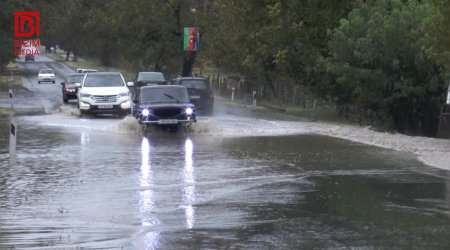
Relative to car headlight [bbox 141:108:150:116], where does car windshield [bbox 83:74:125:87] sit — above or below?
above

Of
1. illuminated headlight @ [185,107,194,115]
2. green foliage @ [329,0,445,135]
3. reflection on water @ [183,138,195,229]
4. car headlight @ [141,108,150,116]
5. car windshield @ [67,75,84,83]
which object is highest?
green foliage @ [329,0,445,135]

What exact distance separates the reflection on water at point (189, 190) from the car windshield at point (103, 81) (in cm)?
1494

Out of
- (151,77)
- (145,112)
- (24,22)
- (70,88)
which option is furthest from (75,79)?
(145,112)

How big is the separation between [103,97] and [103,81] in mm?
1301

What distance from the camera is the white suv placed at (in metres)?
31.7

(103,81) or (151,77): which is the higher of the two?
(103,81)

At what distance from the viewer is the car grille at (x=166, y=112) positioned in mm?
24016

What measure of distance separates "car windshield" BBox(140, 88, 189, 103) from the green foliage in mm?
6417

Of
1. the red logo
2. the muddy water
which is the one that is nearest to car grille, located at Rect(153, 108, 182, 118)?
the muddy water

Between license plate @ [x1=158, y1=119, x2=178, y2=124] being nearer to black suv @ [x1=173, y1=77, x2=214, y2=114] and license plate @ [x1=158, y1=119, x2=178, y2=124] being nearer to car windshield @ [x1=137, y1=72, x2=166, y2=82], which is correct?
black suv @ [x1=173, y1=77, x2=214, y2=114]

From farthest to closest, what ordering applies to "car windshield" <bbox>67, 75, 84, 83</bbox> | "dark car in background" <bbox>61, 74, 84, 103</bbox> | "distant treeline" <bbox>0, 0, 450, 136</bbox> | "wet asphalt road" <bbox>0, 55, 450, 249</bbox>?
"car windshield" <bbox>67, 75, 84, 83</bbox>
"dark car in background" <bbox>61, 74, 84, 103</bbox>
"distant treeline" <bbox>0, 0, 450, 136</bbox>
"wet asphalt road" <bbox>0, 55, 450, 249</bbox>

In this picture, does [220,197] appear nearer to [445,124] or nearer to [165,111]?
[165,111]

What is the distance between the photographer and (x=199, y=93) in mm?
37438

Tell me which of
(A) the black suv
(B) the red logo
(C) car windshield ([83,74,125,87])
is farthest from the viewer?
(B) the red logo
